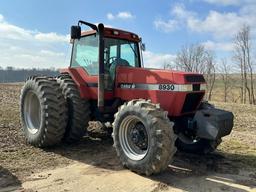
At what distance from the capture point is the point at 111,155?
7988mm

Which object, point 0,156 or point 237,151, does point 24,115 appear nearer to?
point 0,156

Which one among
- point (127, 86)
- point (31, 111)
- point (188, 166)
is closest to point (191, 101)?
point (188, 166)

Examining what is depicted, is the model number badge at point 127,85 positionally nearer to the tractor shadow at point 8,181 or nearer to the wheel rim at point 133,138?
the wheel rim at point 133,138

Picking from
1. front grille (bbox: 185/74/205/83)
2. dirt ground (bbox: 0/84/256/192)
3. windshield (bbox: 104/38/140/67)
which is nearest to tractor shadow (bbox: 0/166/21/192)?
dirt ground (bbox: 0/84/256/192)

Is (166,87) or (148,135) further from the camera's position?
(166,87)

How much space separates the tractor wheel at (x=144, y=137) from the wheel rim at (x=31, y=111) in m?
3.07

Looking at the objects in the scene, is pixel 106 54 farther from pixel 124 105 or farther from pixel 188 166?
pixel 188 166

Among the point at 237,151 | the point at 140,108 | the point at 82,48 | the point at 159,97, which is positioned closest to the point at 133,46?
the point at 82,48

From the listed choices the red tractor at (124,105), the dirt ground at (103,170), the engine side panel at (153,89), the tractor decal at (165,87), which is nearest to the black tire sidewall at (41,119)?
the red tractor at (124,105)

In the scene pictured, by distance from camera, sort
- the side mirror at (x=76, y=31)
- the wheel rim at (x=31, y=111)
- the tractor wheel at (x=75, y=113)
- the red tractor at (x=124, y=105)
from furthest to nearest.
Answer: the wheel rim at (x=31, y=111) → the tractor wheel at (x=75, y=113) → the side mirror at (x=76, y=31) → the red tractor at (x=124, y=105)

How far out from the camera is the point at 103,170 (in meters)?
6.96

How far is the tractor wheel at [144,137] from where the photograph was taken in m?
6.28

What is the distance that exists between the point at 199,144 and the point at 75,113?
112 inches

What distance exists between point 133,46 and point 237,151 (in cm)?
358
